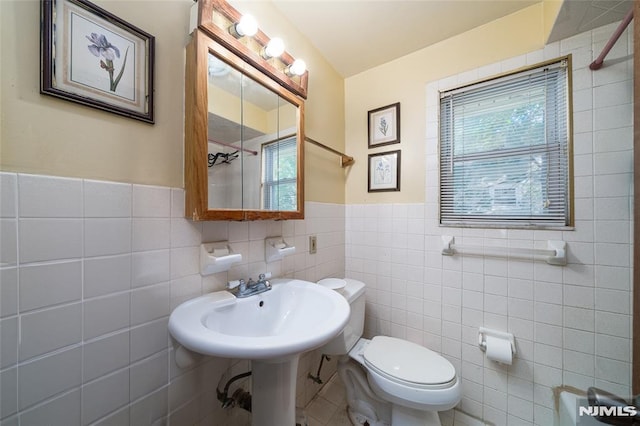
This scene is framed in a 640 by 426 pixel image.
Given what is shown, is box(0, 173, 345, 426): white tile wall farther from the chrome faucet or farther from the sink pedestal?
the sink pedestal

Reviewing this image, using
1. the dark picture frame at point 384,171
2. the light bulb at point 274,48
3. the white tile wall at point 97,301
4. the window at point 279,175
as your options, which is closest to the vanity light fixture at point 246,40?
the light bulb at point 274,48

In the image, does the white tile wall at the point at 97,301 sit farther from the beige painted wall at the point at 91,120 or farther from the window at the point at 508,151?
the window at the point at 508,151

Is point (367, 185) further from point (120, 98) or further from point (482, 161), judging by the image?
point (120, 98)

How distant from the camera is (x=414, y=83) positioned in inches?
58.4

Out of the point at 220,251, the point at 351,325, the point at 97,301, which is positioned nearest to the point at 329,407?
the point at 351,325

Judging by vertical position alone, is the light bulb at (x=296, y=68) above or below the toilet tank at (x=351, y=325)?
above

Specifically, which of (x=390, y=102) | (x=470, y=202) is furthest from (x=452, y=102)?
(x=470, y=202)

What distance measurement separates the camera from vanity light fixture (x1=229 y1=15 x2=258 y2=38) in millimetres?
844

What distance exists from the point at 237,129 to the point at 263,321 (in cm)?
82

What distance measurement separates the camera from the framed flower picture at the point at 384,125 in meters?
1.53

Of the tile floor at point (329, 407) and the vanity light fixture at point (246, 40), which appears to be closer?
the vanity light fixture at point (246, 40)

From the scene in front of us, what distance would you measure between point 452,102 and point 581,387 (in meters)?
1.63

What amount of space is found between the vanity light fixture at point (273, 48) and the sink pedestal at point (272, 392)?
126 centimetres

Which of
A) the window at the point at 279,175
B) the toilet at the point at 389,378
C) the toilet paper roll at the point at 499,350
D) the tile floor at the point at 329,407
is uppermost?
the window at the point at 279,175
